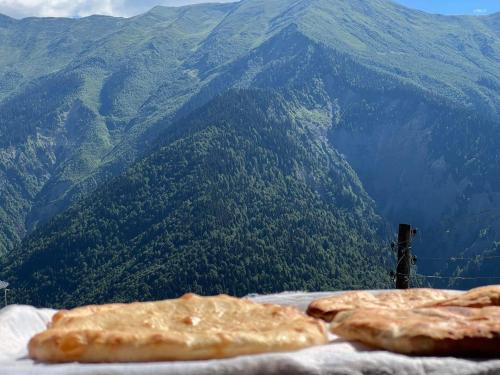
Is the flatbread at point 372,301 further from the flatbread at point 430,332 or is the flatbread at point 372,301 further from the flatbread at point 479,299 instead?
the flatbread at point 430,332

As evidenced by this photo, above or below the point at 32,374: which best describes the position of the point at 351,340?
below

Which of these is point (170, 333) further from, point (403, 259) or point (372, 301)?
point (403, 259)

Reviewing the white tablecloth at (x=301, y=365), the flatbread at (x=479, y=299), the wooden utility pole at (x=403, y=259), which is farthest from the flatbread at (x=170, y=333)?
the wooden utility pole at (x=403, y=259)

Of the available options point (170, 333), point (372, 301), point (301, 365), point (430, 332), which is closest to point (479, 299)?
point (372, 301)

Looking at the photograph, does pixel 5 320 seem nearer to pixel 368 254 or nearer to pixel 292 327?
pixel 292 327

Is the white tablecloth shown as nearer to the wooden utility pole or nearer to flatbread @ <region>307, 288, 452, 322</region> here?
flatbread @ <region>307, 288, 452, 322</region>

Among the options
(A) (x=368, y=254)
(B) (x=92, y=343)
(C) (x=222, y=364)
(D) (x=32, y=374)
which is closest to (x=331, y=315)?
(C) (x=222, y=364)
